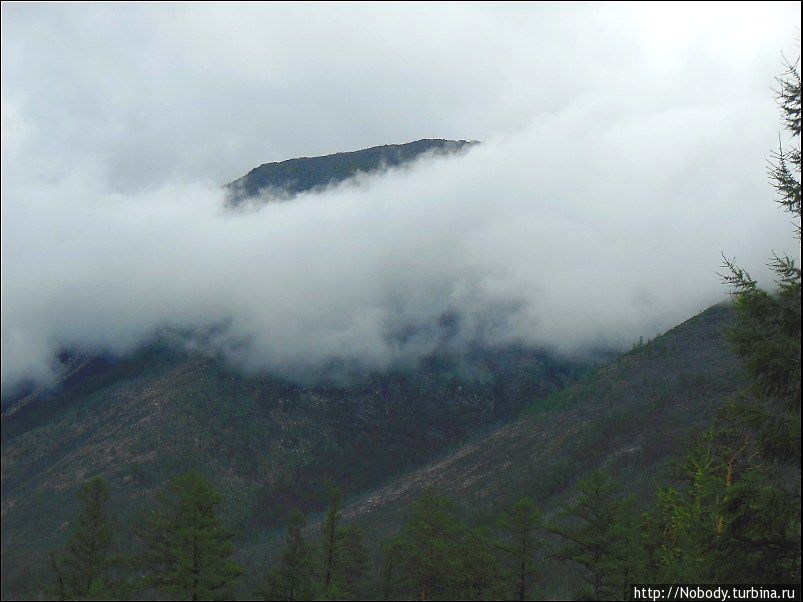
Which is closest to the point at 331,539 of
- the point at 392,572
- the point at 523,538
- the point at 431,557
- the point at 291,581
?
the point at 431,557

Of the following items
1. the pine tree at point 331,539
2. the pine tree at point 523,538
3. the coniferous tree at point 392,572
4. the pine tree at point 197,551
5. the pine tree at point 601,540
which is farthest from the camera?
the coniferous tree at point 392,572

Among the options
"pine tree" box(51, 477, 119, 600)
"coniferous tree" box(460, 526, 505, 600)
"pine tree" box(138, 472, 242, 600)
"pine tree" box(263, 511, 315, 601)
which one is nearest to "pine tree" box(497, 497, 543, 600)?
"coniferous tree" box(460, 526, 505, 600)

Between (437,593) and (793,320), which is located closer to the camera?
(793,320)

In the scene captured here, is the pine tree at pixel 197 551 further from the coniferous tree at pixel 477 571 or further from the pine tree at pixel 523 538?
the pine tree at pixel 523 538

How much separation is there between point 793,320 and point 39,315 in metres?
127

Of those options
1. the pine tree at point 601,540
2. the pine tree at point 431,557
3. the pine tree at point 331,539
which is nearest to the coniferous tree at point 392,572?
the pine tree at point 431,557

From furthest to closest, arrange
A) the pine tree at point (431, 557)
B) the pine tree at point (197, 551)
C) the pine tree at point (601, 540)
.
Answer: the pine tree at point (431, 557) < the pine tree at point (601, 540) < the pine tree at point (197, 551)

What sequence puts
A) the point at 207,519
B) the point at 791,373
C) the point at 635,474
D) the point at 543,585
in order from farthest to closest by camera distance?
1. the point at 635,474
2. the point at 543,585
3. the point at 207,519
4. the point at 791,373

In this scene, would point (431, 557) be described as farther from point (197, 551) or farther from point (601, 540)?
point (197, 551)

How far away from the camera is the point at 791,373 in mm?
19891

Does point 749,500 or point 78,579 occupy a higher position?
point 749,500

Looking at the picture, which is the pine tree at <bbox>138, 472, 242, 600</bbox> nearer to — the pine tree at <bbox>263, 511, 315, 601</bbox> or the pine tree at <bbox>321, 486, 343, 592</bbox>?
the pine tree at <bbox>263, 511, 315, 601</bbox>

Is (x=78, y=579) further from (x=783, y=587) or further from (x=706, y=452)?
(x=706, y=452)

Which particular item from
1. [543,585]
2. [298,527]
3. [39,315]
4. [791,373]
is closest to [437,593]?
[298,527]
